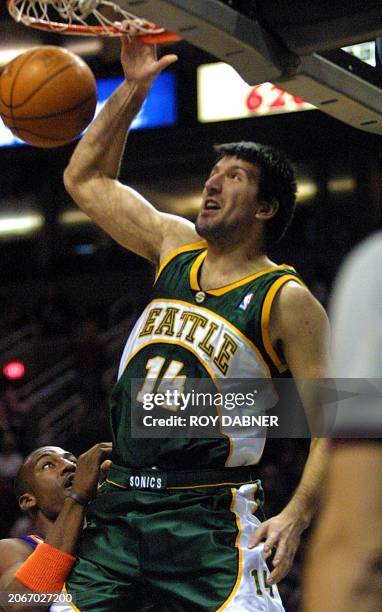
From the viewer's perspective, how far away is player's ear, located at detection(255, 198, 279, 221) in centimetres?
373

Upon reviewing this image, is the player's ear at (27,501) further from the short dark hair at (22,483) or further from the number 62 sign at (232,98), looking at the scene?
the number 62 sign at (232,98)

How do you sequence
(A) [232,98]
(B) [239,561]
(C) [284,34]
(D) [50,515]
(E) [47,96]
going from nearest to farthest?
(C) [284,34] → (B) [239,561] → (E) [47,96] → (D) [50,515] → (A) [232,98]

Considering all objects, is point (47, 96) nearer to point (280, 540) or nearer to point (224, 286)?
point (224, 286)

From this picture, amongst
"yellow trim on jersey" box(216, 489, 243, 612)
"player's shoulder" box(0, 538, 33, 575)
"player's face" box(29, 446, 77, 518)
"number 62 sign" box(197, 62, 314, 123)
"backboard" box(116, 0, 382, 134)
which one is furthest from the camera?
"number 62 sign" box(197, 62, 314, 123)

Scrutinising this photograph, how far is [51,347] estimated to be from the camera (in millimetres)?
10953

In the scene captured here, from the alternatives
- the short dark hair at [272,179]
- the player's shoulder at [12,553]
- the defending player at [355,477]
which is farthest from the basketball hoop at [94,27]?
the defending player at [355,477]

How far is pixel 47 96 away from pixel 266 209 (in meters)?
0.80

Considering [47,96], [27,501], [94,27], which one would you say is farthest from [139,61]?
[27,501]

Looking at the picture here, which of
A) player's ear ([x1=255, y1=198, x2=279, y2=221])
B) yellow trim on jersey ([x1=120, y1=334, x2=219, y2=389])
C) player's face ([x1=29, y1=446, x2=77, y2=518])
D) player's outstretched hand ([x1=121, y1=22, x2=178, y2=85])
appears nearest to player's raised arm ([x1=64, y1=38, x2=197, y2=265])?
player's outstretched hand ([x1=121, y1=22, x2=178, y2=85])

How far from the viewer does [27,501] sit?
3.99 meters

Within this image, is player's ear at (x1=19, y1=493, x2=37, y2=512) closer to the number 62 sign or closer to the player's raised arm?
the player's raised arm

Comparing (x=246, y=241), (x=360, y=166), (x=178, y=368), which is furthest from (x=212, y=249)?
(x=360, y=166)

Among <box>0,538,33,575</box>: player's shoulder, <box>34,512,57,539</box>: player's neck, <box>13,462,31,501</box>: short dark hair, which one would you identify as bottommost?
<box>0,538,33,575</box>: player's shoulder

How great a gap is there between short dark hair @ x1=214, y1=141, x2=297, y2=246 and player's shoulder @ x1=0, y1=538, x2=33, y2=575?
1.31 meters
